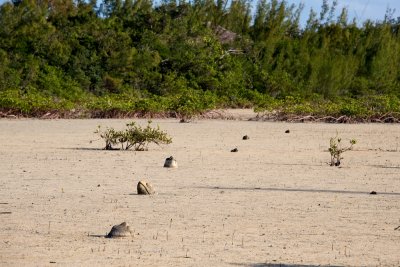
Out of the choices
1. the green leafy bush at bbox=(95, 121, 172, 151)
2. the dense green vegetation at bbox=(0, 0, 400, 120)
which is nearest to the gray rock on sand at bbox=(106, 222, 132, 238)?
the green leafy bush at bbox=(95, 121, 172, 151)

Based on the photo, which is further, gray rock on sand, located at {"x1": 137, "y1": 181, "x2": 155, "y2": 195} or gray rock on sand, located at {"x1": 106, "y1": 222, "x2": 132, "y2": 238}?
gray rock on sand, located at {"x1": 137, "y1": 181, "x2": 155, "y2": 195}

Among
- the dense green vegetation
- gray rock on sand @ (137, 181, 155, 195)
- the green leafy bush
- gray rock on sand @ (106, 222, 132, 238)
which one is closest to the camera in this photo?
gray rock on sand @ (106, 222, 132, 238)

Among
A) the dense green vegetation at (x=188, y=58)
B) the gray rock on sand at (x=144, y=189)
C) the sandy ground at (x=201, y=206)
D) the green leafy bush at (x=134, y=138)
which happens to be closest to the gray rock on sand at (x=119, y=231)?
the sandy ground at (x=201, y=206)

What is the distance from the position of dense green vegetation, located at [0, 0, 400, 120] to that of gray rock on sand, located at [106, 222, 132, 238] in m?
21.0

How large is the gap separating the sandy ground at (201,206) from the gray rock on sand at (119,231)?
0.26 feet

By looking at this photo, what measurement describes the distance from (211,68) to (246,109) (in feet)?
9.91

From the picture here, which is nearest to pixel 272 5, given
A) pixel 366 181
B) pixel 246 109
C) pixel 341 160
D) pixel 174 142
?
pixel 246 109

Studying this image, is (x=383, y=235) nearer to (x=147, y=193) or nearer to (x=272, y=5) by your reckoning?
(x=147, y=193)

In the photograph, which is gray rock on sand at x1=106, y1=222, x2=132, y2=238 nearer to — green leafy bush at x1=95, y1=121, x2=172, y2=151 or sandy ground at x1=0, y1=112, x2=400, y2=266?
sandy ground at x1=0, y1=112, x2=400, y2=266

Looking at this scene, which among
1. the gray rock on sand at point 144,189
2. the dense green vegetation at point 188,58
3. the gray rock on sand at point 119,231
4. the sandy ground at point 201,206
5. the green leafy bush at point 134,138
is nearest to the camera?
the sandy ground at point 201,206

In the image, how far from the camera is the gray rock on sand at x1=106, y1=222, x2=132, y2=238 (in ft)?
25.4

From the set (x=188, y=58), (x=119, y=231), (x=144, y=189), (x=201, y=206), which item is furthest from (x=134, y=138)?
(x=188, y=58)

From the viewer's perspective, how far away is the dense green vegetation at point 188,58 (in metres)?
32.1

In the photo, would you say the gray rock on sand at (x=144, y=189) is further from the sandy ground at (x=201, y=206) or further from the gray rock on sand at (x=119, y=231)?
the gray rock on sand at (x=119, y=231)
